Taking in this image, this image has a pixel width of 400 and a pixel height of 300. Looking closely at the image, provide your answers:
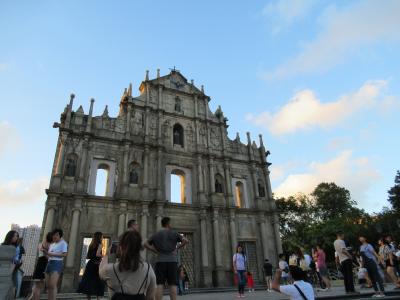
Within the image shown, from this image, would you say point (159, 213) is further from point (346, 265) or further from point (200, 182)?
point (346, 265)

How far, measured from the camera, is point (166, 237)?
604 centimetres

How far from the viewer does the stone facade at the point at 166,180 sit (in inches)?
680

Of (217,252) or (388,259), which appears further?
(217,252)

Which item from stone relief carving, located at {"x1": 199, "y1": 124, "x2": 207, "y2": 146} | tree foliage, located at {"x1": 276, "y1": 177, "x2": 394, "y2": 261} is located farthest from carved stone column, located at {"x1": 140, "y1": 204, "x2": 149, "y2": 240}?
tree foliage, located at {"x1": 276, "y1": 177, "x2": 394, "y2": 261}

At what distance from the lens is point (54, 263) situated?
6.74 metres

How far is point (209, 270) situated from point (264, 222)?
19.0ft

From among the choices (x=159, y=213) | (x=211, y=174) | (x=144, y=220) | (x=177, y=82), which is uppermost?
(x=177, y=82)

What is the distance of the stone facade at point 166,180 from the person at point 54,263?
9484 millimetres

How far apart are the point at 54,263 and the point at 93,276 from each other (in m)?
1.04

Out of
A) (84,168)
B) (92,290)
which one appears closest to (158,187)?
(84,168)

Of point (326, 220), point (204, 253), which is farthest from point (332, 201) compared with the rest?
point (204, 253)

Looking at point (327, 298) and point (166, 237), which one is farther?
point (327, 298)

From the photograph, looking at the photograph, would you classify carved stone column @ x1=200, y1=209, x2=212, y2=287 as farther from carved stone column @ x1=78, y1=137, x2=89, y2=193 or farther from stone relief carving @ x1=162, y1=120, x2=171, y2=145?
carved stone column @ x1=78, y1=137, x2=89, y2=193

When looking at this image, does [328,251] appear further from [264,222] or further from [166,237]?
[166,237]
